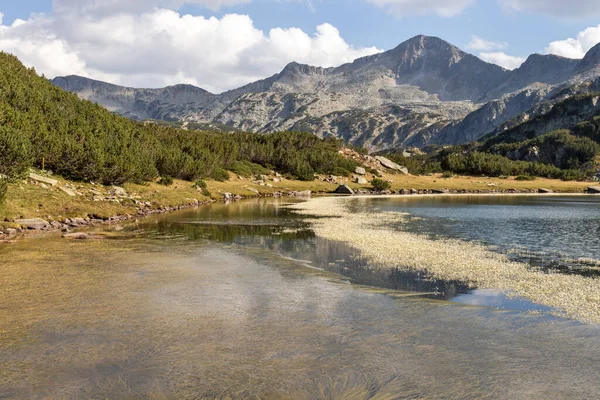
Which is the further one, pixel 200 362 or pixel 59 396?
pixel 200 362

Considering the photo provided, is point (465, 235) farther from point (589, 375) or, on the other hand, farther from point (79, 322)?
point (79, 322)

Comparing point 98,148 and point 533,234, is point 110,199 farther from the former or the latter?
point 533,234

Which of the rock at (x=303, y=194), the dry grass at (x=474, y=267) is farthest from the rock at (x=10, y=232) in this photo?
the rock at (x=303, y=194)

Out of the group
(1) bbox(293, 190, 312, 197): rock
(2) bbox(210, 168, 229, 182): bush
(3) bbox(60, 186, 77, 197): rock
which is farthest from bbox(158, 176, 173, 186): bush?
(1) bbox(293, 190, 312, 197): rock

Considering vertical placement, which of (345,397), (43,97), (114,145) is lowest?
(345,397)

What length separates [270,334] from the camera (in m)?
13.5

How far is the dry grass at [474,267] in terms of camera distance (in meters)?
17.0

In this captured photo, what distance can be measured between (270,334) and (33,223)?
31856mm

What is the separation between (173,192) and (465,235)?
4847 centimetres

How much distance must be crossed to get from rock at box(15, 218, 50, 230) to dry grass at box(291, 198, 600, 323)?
24046 mm

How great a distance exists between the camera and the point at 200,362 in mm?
11391

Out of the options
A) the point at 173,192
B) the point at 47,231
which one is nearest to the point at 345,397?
the point at 47,231

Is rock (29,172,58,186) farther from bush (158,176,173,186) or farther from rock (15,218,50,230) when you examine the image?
bush (158,176,173,186)

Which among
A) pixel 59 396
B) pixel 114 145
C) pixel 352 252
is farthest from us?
pixel 114 145
